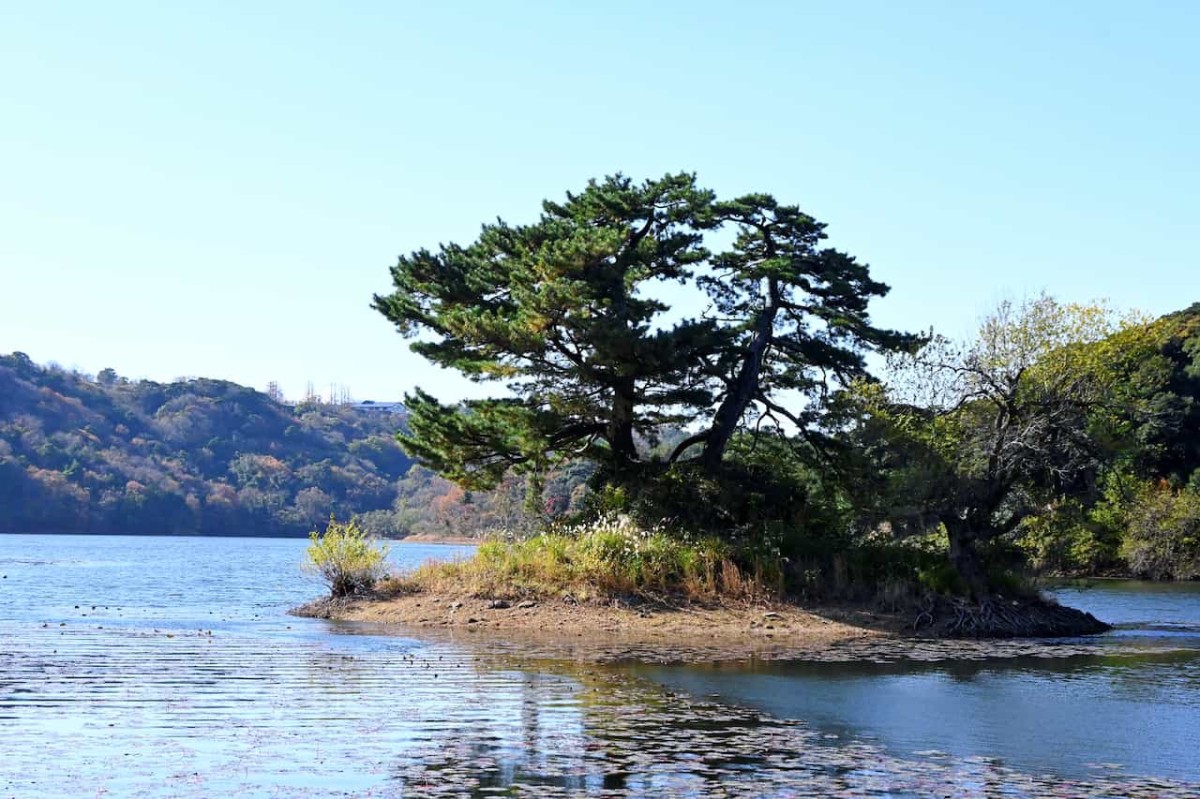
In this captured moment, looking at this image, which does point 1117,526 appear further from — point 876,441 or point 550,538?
point 550,538

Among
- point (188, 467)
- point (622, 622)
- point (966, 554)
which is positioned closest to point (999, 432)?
point (966, 554)

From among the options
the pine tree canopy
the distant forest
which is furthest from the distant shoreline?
the pine tree canopy

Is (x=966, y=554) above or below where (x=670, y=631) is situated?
above

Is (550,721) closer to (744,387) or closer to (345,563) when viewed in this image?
(345,563)

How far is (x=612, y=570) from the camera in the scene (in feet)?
95.3

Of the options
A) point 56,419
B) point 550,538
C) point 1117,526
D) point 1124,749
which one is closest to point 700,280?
point 550,538

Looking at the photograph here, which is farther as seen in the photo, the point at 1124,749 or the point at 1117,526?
the point at 1117,526

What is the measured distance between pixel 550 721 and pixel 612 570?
13916 millimetres

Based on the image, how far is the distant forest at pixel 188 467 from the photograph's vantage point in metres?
132

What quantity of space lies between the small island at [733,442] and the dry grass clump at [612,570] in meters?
0.06

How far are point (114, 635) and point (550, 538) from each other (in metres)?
9.85

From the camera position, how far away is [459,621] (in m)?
28.8

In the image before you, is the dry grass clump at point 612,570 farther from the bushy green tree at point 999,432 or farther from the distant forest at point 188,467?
the distant forest at point 188,467

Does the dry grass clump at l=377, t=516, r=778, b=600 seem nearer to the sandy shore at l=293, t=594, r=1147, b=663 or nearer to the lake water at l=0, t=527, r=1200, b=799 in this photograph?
the sandy shore at l=293, t=594, r=1147, b=663
